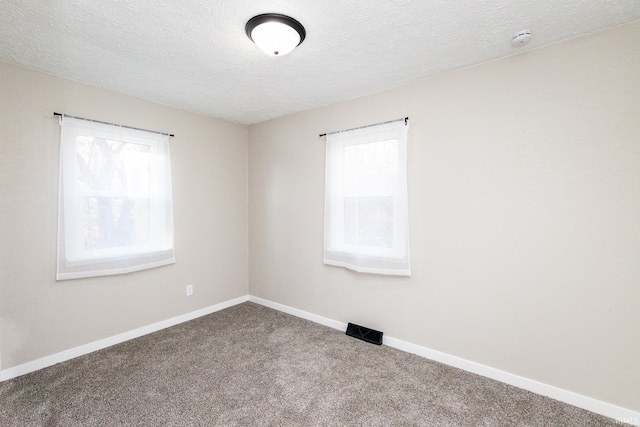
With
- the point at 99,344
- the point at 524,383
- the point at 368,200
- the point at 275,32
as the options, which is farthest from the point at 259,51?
the point at 524,383

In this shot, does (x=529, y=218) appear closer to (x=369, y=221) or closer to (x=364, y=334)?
A: (x=369, y=221)

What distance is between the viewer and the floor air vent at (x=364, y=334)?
2.79 metres

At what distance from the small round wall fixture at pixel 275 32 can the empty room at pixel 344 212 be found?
0.04ft

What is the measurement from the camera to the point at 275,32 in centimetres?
176

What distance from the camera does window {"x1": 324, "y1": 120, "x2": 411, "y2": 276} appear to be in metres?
2.65

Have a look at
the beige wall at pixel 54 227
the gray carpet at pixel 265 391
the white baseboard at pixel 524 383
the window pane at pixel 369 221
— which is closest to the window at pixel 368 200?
the window pane at pixel 369 221

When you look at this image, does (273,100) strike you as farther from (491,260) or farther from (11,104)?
(491,260)

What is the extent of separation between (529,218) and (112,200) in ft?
11.9

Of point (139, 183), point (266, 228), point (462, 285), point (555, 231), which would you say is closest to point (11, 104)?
point (139, 183)

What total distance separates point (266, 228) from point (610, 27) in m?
3.59

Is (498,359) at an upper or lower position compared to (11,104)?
lower

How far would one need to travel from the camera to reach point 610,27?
5.94 feet

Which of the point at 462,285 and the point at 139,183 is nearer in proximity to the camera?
the point at 462,285

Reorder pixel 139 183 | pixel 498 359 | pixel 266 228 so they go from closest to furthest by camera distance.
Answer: pixel 498 359 → pixel 139 183 → pixel 266 228
